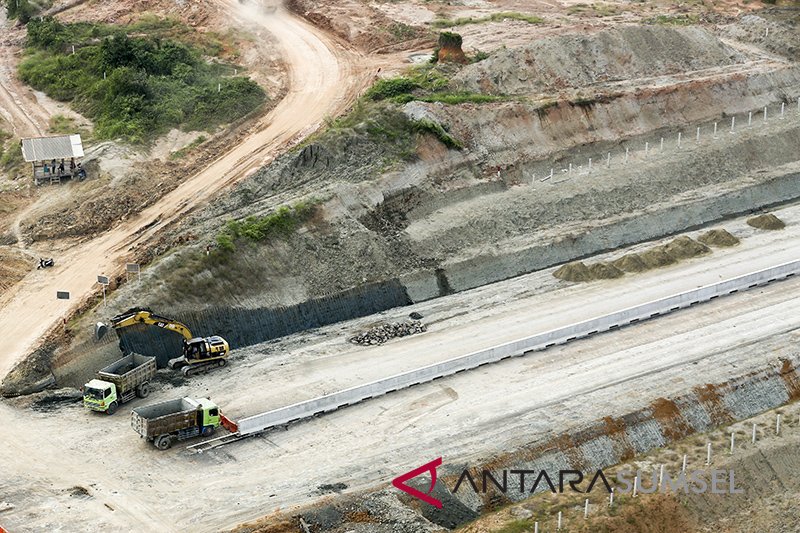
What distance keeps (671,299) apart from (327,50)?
31.0 m

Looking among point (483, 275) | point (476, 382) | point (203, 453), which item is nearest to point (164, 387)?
point (203, 453)

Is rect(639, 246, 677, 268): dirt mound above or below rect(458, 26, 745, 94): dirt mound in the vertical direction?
Answer: below

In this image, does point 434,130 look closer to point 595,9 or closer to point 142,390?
point 142,390

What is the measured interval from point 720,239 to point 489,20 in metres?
27.0

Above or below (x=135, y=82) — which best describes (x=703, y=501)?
below

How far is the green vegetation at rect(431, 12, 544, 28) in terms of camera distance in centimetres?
7994

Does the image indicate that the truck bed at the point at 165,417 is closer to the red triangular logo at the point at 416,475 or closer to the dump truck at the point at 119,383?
the dump truck at the point at 119,383

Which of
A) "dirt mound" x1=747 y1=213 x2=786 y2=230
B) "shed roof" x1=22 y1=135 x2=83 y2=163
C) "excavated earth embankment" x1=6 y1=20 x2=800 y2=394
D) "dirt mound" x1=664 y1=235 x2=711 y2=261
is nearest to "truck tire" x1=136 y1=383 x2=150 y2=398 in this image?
"excavated earth embankment" x1=6 y1=20 x2=800 y2=394

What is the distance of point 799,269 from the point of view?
57.6 m

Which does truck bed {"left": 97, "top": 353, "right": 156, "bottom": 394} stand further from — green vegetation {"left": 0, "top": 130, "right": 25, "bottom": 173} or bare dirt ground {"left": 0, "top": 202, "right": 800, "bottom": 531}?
green vegetation {"left": 0, "top": 130, "right": 25, "bottom": 173}

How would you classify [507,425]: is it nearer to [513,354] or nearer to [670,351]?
[513,354]

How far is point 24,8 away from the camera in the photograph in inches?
3164

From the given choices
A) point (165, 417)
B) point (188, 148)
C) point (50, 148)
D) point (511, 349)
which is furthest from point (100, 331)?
point (188, 148)

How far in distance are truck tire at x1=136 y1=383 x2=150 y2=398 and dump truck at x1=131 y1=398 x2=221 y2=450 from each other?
2.39m
